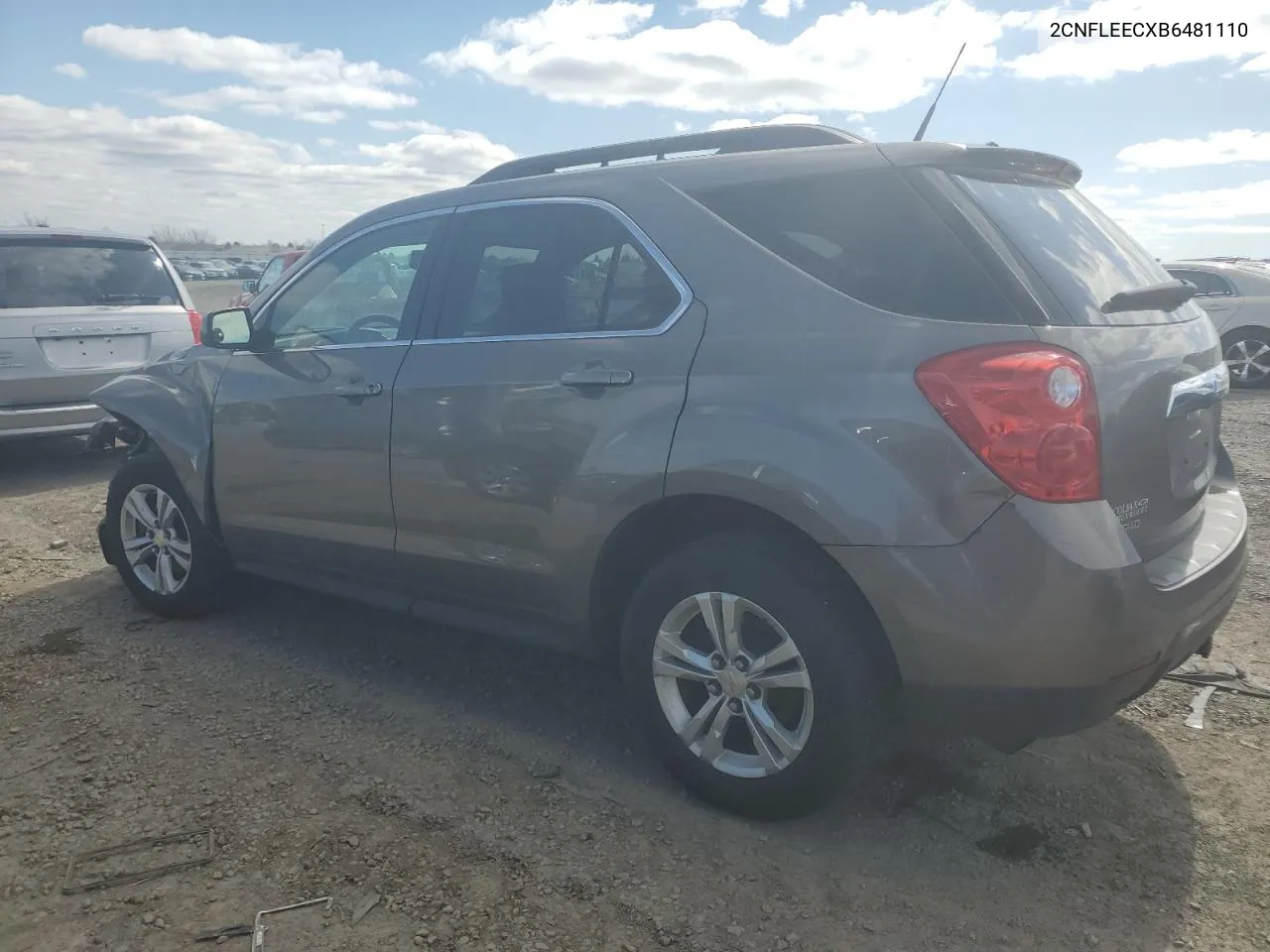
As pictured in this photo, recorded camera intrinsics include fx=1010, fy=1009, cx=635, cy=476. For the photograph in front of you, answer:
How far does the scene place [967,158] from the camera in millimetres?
2672

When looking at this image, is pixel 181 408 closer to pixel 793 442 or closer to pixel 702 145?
pixel 702 145

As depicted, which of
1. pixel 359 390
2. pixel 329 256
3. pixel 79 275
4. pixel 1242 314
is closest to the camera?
pixel 359 390

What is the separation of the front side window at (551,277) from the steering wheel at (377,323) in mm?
237

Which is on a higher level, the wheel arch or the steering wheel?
the steering wheel

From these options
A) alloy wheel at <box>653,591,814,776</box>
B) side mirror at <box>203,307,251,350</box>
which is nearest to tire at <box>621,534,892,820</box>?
alloy wheel at <box>653,591,814,776</box>

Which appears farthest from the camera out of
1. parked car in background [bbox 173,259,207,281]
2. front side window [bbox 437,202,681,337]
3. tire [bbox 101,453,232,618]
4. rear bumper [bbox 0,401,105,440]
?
parked car in background [bbox 173,259,207,281]

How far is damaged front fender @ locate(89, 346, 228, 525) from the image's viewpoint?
14.0 ft

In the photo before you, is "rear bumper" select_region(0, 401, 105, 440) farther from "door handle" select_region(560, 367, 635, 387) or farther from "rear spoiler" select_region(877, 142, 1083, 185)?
"rear spoiler" select_region(877, 142, 1083, 185)

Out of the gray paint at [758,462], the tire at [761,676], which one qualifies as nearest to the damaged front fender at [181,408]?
the gray paint at [758,462]

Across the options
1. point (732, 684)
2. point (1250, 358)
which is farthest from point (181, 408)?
point (1250, 358)

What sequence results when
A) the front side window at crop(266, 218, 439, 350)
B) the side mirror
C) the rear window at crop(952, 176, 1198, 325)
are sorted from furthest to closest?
the side mirror < the front side window at crop(266, 218, 439, 350) < the rear window at crop(952, 176, 1198, 325)

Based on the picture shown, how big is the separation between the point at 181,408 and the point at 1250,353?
11.9m

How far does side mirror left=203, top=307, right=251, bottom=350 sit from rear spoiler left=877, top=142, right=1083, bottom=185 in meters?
2.66

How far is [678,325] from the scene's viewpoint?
2.84 metres
